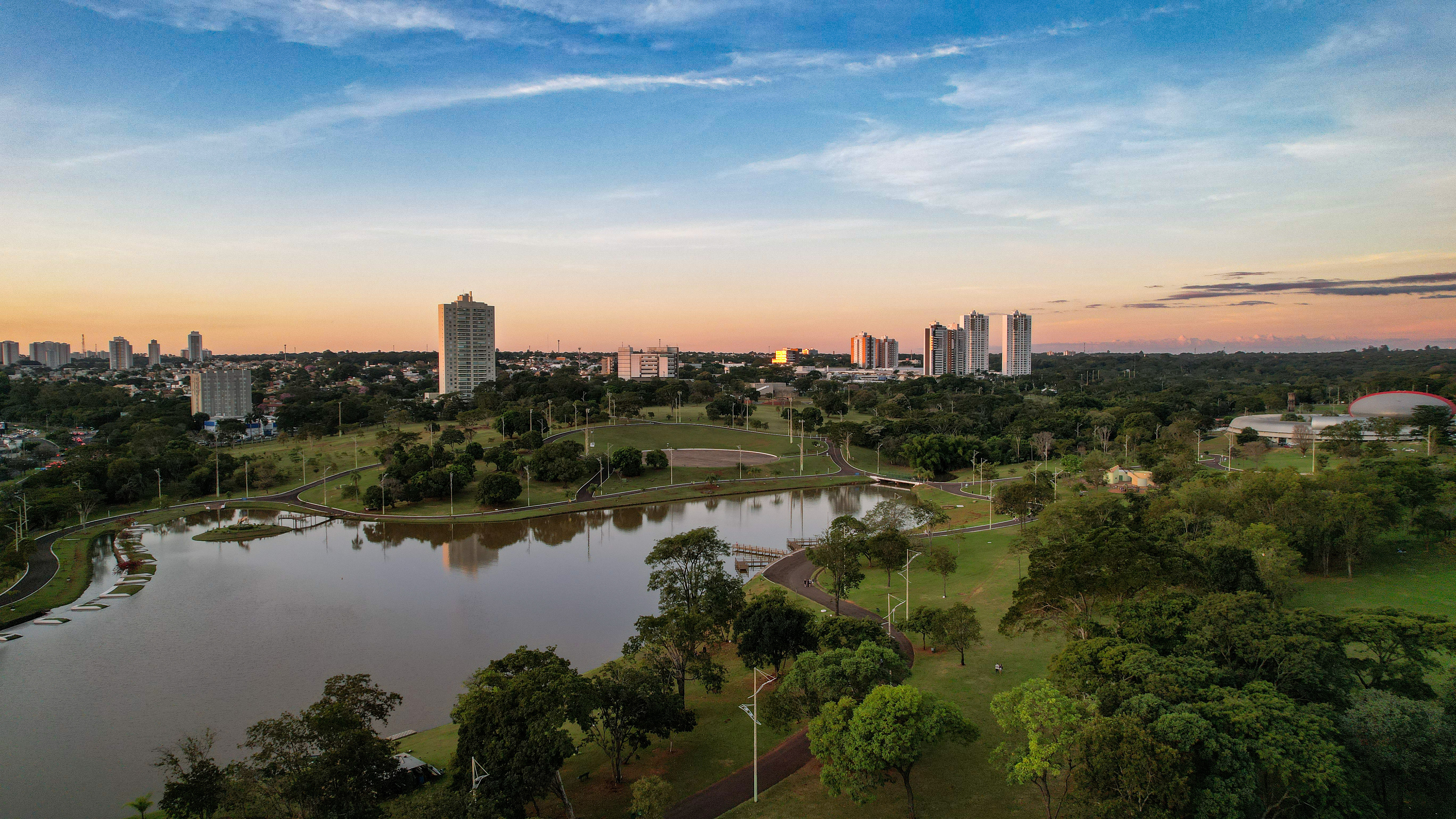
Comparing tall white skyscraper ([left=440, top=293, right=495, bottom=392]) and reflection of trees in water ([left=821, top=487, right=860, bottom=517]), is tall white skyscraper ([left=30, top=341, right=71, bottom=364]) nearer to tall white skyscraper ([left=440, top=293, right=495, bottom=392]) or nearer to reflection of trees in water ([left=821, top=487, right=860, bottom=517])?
tall white skyscraper ([left=440, top=293, right=495, bottom=392])

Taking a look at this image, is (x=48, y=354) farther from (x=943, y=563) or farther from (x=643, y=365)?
(x=943, y=563)

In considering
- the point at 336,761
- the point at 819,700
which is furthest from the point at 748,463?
the point at 336,761

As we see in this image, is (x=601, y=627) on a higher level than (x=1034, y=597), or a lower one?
lower

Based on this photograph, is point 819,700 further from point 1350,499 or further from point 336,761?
point 1350,499

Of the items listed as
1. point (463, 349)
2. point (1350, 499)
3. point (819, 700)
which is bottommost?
point (819, 700)

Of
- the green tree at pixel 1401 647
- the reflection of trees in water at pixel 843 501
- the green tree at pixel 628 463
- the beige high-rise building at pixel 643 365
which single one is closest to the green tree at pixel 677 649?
the green tree at pixel 1401 647

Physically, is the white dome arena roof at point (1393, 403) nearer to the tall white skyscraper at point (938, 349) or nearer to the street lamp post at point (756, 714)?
the street lamp post at point (756, 714)

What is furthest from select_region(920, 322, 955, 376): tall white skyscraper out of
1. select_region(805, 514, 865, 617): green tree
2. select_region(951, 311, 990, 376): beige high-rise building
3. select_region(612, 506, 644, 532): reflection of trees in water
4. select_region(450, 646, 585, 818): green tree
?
select_region(450, 646, 585, 818): green tree
